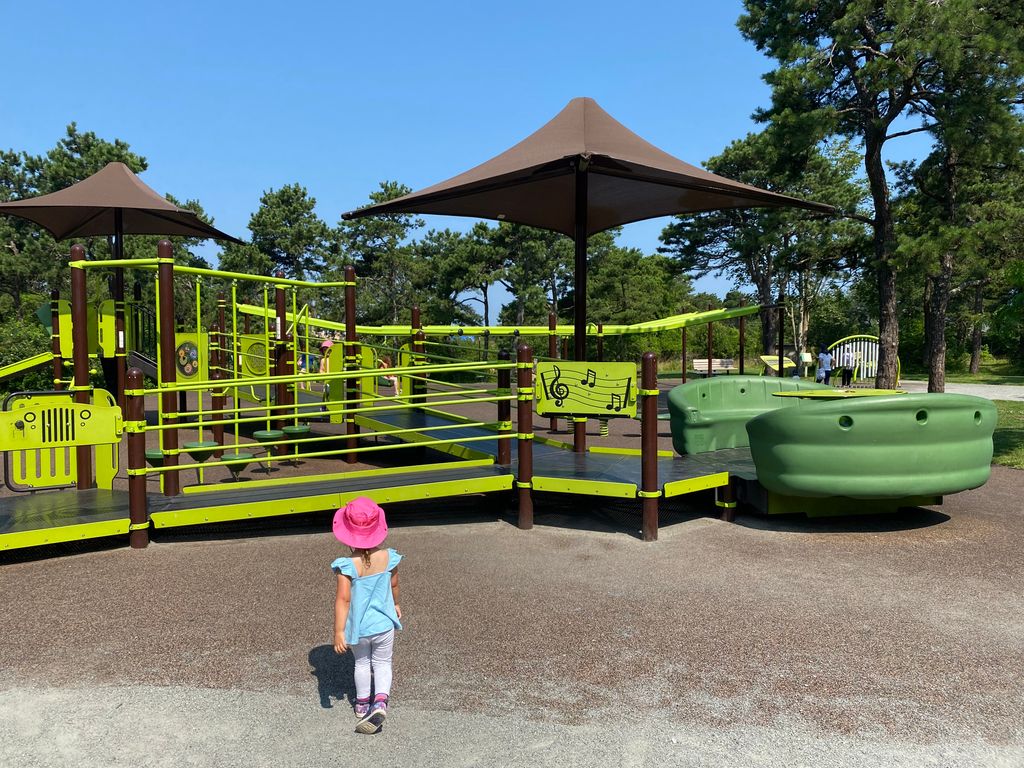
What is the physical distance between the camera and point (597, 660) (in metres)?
3.68

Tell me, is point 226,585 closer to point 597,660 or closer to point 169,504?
point 169,504

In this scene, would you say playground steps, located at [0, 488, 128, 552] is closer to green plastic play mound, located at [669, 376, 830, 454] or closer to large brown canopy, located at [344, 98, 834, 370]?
large brown canopy, located at [344, 98, 834, 370]

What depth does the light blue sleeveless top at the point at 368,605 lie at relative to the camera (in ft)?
9.92

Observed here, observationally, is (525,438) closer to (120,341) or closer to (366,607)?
(366,607)

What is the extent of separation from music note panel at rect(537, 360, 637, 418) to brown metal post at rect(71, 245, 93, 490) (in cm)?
398

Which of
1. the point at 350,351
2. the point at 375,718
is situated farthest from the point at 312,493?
the point at 350,351

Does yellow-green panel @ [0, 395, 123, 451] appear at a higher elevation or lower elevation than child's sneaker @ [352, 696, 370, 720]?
higher

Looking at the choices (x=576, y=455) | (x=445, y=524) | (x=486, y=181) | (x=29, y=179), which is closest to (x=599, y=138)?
(x=486, y=181)

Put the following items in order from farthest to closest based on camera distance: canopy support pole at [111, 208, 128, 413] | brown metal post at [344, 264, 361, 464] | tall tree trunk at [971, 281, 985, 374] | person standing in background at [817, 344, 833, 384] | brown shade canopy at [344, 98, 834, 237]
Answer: tall tree trunk at [971, 281, 985, 374] < person standing in background at [817, 344, 833, 384] < brown metal post at [344, 264, 361, 464] < canopy support pole at [111, 208, 128, 413] < brown shade canopy at [344, 98, 834, 237]

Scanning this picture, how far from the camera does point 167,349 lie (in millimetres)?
6430

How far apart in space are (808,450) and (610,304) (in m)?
30.6

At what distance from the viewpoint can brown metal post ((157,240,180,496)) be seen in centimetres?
641

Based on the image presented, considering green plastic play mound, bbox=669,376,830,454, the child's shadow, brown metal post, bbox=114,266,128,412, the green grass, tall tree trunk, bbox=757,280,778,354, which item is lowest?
the child's shadow

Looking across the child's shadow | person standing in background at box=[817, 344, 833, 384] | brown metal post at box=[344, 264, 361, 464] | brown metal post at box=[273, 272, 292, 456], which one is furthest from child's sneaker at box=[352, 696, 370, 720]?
person standing in background at box=[817, 344, 833, 384]
